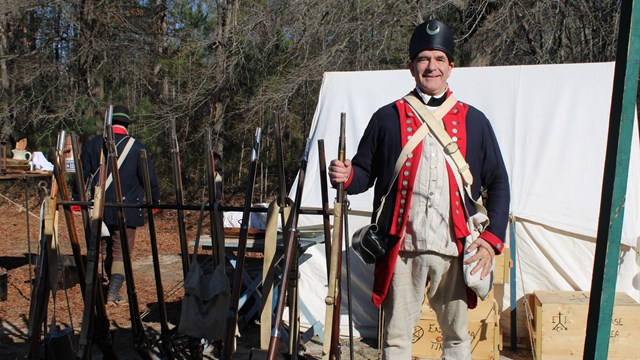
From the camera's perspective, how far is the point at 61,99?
476 inches

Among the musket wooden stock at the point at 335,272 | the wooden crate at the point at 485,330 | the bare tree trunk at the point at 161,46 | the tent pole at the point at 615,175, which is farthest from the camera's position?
the bare tree trunk at the point at 161,46

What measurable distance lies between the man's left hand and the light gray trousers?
9 centimetres

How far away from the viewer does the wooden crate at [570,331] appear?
13.2 feet

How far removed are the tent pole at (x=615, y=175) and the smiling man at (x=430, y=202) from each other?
0.73 metres

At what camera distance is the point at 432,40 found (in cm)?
248

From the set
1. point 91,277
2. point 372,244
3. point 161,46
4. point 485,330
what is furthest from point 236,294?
point 161,46

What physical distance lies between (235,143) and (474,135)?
10.2 metres

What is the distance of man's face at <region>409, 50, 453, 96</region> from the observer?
2.49m

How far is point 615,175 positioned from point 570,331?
2.76 metres

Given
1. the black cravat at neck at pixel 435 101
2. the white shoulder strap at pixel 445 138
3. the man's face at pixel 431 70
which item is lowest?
the white shoulder strap at pixel 445 138

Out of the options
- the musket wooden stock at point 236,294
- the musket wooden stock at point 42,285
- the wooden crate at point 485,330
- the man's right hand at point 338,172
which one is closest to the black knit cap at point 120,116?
the musket wooden stock at point 42,285

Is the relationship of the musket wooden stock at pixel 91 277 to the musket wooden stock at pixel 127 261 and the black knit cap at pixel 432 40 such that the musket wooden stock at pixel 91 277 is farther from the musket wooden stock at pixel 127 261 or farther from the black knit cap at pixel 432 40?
the black knit cap at pixel 432 40

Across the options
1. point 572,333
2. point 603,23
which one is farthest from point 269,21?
point 572,333

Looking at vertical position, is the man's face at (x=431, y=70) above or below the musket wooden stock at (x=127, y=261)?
above
